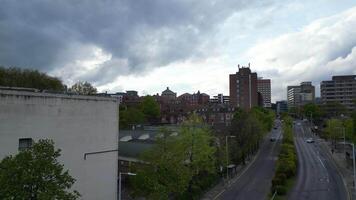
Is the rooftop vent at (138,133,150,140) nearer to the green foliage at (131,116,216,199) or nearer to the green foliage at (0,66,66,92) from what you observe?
the green foliage at (0,66,66,92)

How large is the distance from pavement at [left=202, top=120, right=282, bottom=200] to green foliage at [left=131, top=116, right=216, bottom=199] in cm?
221

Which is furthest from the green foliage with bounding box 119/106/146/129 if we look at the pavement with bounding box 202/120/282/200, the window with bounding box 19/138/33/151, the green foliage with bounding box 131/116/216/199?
the window with bounding box 19/138/33/151

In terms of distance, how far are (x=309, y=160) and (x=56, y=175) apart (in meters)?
65.2

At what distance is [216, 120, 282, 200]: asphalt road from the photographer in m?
44.1

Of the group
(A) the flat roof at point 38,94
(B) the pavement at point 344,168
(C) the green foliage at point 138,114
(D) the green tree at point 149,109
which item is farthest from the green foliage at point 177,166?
(D) the green tree at point 149,109

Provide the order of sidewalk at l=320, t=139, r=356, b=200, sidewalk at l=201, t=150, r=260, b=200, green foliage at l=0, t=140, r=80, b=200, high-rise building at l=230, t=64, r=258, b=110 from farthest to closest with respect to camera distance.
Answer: high-rise building at l=230, t=64, r=258, b=110 → sidewalk at l=320, t=139, r=356, b=200 → sidewalk at l=201, t=150, r=260, b=200 → green foliage at l=0, t=140, r=80, b=200

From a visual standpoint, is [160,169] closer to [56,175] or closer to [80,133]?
[80,133]

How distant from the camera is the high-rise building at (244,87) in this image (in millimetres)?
184125

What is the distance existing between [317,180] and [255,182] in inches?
366

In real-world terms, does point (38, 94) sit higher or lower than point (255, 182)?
higher

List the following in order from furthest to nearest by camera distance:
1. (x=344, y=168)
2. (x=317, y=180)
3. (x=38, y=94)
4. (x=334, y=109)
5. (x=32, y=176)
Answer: (x=334, y=109) < (x=344, y=168) < (x=317, y=180) < (x=38, y=94) < (x=32, y=176)

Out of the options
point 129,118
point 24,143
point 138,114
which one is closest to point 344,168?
point 24,143

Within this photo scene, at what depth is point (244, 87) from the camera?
185000 mm

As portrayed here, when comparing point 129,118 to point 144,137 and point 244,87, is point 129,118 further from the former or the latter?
point 244,87
